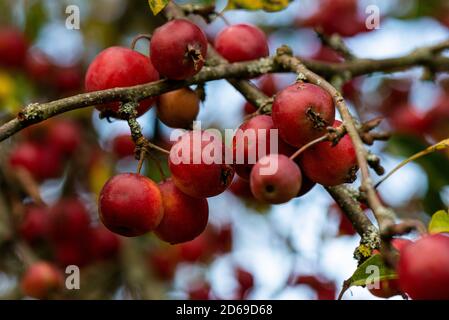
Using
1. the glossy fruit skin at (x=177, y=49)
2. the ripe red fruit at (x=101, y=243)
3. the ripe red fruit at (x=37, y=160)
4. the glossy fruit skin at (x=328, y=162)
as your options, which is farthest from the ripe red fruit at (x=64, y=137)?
the glossy fruit skin at (x=328, y=162)

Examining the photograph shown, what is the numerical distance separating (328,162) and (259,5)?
782mm

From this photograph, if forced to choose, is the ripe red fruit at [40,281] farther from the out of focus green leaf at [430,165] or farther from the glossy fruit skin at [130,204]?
the out of focus green leaf at [430,165]

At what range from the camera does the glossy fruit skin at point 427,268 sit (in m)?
0.88

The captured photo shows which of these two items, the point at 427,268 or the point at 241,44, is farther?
the point at 241,44

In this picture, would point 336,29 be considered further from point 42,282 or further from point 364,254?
point 364,254

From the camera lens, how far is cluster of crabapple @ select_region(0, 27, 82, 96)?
3.35m

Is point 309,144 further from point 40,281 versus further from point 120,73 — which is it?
point 40,281

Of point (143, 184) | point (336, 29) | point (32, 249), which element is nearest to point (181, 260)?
point (32, 249)

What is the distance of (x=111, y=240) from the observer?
9.64 ft

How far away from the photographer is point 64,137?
10.5 feet

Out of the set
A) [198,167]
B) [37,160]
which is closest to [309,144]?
[198,167]

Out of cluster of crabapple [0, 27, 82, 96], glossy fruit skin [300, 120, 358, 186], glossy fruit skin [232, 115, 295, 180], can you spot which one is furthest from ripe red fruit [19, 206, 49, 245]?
glossy fruit skin [300, 120, 358, 186]

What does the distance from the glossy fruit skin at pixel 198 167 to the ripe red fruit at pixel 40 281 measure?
4.34 feet

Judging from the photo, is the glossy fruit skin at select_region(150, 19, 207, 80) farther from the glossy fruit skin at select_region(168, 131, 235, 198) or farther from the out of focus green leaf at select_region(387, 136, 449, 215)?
the out of focus green leaf at select_region(387, 136, 449, 215)
